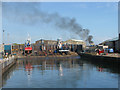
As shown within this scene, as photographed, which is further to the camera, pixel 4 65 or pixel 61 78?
pixel 4 65

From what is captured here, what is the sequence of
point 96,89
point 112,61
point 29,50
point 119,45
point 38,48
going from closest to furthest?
point 96,89 < point 112,61 < point 119,45 < point 29,50 < point 38,48

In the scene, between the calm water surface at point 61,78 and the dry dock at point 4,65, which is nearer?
the calm water surface at point 61,78

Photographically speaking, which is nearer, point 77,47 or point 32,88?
point 32,88

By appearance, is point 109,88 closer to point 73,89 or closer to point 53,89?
point 73,89

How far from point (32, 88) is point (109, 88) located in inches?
414

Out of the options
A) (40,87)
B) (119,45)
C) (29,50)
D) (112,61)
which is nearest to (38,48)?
(29,50)

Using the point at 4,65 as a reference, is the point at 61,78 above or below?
below

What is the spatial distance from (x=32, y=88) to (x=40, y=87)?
1195 millimetres

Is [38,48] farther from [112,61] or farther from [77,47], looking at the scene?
[112,61]

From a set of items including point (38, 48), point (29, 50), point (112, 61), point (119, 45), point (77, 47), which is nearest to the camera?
point (112, 61)

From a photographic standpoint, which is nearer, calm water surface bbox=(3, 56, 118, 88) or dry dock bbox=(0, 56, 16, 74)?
calm water surface bbox=(3, 56, 118, 88)

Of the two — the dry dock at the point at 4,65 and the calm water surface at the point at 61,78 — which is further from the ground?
the dry dock at the point at 4,65

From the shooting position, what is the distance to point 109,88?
28625mm

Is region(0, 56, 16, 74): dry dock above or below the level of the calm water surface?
above
